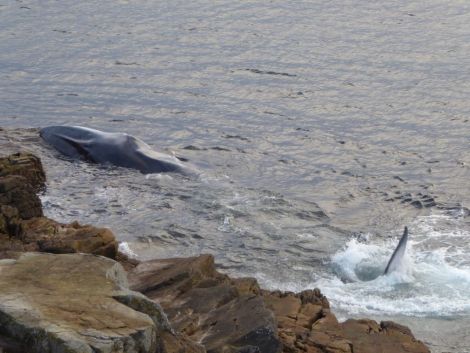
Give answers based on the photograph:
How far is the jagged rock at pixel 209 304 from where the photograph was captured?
889cm

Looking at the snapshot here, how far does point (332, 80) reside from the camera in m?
23.0

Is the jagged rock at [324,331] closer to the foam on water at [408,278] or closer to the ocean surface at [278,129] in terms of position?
the ocean surface at [278,129]

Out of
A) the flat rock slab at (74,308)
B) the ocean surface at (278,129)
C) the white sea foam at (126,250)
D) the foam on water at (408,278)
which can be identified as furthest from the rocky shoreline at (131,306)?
the ocean surface at (278,129)

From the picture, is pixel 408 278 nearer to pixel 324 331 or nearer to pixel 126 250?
pixel 324 331

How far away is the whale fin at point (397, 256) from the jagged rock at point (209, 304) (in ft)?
9.42

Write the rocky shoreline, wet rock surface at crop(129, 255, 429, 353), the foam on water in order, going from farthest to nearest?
the foam on water → wet rock surface at crop(129, 255, 429, 353) → the rocky shoreline

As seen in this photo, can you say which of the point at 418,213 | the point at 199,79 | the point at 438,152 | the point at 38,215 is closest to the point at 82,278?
the point at 38,215

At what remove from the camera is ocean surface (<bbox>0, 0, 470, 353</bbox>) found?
46.0 feet

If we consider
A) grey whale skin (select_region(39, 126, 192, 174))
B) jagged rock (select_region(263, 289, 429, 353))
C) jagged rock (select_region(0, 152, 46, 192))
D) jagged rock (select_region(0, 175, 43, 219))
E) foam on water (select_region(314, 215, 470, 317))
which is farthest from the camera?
grey whale skin (select_region(39, 126, 192, 174))

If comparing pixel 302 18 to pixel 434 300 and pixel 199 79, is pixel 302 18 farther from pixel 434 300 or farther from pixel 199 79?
pixel 434 300

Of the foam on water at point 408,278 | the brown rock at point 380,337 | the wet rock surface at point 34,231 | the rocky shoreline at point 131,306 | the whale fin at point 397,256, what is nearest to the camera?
the rocky shoreline at point 131,306

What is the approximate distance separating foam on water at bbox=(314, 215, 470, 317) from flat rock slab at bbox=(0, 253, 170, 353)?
4.90m

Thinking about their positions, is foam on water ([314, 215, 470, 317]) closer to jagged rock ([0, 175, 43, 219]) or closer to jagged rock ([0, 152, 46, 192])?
jagged rock ([0, 175, 43, 219])

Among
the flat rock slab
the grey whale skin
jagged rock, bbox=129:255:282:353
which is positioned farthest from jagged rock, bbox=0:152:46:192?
the flat rock slab
